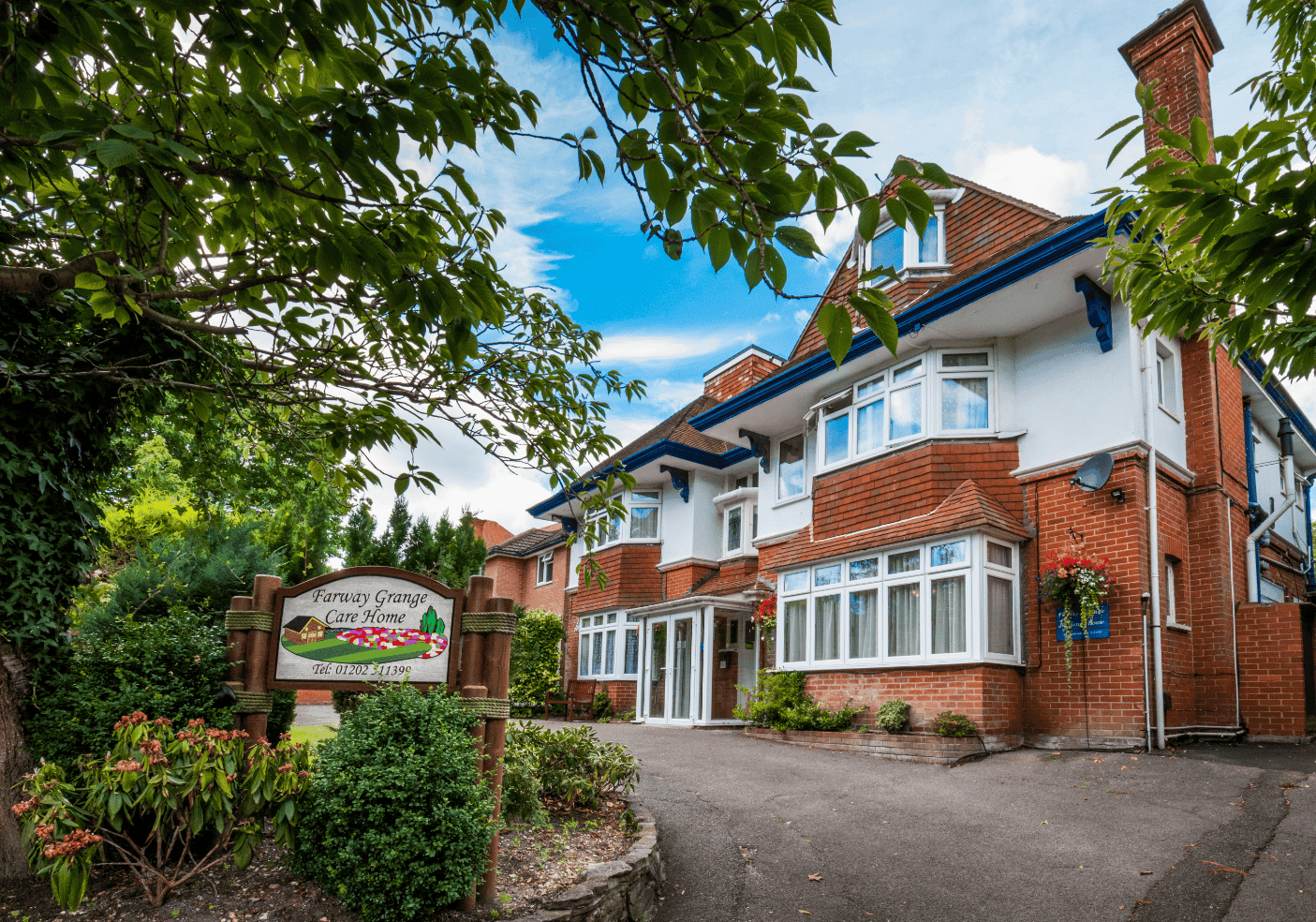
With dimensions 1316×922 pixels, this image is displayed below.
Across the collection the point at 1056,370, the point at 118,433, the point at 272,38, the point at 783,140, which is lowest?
the point at 118,433

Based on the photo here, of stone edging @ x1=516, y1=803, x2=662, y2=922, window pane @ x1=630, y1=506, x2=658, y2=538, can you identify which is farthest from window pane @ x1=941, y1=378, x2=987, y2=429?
window pane @ x1=630, y1=506, x2=658, y2=538

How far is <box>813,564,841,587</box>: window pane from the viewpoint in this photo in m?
12.7

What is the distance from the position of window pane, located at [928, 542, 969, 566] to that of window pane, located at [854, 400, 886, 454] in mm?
2274

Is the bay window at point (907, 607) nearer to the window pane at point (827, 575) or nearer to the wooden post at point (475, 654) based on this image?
the window pane at point (827, 575)

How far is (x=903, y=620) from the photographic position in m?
11.5

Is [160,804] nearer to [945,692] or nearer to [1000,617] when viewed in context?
[945,692]

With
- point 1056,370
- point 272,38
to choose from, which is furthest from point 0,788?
point 1056,370

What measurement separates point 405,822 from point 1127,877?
4.54 metres

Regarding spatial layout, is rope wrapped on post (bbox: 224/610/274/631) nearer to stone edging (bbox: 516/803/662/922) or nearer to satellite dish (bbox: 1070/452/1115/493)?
stone edging (bbox: 516/803/662/922)

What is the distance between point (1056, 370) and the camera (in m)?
11.3

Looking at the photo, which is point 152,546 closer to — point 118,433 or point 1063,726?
point 118,433

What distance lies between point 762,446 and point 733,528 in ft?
10.7

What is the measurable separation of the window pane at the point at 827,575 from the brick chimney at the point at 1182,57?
7724 millimetres

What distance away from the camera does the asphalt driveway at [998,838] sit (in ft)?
16.6
